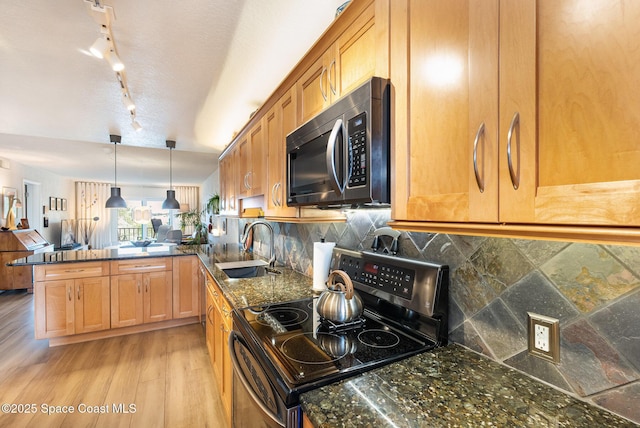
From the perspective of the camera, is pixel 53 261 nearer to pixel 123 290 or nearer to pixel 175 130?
pixel 123 290

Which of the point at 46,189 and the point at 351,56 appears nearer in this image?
the point at 351,56

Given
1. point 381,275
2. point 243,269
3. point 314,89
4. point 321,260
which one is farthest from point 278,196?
point 243,269

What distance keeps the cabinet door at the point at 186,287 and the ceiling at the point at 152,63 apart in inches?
62.4

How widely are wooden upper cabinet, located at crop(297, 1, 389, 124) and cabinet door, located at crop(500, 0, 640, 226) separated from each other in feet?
1.40

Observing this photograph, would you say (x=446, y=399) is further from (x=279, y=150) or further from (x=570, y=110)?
(x=279, y=150)

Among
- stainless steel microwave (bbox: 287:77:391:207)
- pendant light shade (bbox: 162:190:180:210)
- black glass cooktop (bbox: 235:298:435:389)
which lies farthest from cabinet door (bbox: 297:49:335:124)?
pendant light shade (bbox: 162:190:180:210)

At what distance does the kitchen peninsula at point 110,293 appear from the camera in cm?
287

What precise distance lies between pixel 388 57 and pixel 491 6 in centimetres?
34

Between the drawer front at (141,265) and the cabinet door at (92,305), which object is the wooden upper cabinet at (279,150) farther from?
the cabinet door at (92,305)

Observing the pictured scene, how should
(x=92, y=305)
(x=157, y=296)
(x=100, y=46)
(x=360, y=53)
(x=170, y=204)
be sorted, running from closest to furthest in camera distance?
1. (x=360, y=53)
2. (x=100, y=46)
3. (x=92, y=305)
4. (x=157, y=296)
5. (x=170, y=204)

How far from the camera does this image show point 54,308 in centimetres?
289

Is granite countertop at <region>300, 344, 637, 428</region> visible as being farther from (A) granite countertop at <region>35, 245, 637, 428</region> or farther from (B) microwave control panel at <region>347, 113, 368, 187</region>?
(B) microwave control panel at <region>347, 113, 368, 187</region>

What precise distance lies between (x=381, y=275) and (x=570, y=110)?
35.5 inches

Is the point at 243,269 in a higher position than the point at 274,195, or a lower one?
lower
